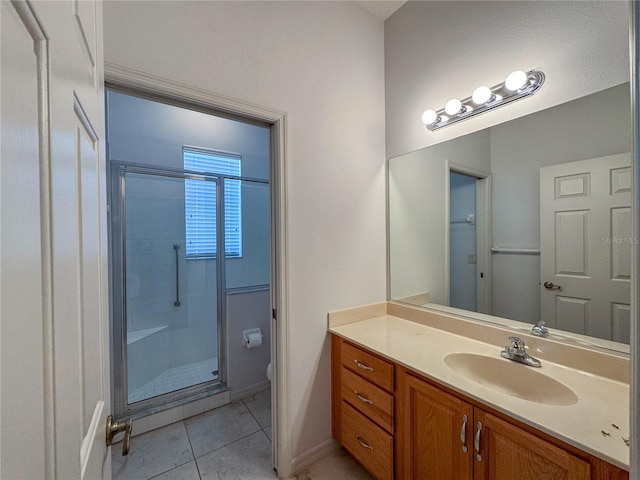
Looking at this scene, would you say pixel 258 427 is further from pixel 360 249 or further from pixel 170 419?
pixel 360 249

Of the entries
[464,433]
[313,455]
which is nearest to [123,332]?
[313,455]

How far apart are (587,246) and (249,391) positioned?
246 centimetres

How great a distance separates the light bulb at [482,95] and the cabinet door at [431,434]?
1.41 metres

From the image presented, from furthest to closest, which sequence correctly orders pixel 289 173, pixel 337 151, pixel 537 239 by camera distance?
pixel 337 151 → pixel 289 173 → pixel 537 239

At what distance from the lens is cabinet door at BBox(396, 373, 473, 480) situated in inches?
39.9

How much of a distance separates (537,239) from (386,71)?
1479 mm

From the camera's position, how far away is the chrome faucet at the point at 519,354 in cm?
118

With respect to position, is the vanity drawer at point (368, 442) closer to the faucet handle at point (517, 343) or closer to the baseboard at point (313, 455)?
the baseboard at point (313, 455)

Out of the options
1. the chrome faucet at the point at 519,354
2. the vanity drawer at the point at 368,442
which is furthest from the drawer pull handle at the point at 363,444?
the chrome faucet at the point at 519,354

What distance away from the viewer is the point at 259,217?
110 inches

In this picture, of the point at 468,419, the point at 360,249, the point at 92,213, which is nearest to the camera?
the point at 92,213

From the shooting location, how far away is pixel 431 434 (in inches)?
44.3

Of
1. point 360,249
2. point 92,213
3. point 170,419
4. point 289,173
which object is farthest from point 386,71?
point 170,419

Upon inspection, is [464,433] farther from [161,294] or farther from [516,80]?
[161,294]
